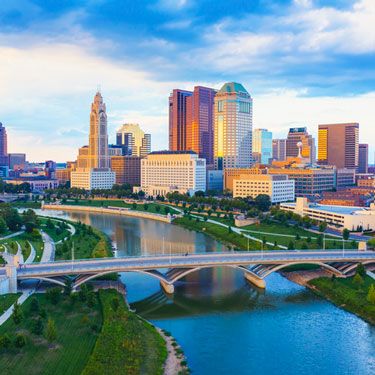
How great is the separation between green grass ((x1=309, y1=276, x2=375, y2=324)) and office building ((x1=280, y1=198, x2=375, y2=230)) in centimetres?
2981

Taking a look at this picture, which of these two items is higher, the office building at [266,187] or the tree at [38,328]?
the office building at [266,187]

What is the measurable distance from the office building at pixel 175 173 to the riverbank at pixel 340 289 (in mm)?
90364

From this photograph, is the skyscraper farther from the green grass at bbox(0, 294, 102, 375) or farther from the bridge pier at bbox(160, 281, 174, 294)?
the green grass at bbox(0, 294, 102, 375)

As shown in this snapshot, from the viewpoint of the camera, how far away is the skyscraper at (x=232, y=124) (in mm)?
165250

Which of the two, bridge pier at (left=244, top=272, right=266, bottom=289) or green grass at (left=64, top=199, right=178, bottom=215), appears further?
green grass at (left=64, top=199, right=178, bottom=215)

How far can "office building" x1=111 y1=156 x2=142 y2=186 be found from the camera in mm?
188500

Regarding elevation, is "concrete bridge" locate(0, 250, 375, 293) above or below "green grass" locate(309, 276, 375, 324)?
above

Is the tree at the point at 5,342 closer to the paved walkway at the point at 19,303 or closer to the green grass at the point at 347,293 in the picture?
the paved walkway at the point at 19,303

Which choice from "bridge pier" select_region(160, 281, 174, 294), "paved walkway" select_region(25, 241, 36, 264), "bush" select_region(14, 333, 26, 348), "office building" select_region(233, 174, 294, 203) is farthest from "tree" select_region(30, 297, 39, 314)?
"office building" select_region(233, 174, 294, 203)

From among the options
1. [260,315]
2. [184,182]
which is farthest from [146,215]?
[260,315]

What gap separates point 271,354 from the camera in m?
35.2

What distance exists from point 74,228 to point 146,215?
2579 cm

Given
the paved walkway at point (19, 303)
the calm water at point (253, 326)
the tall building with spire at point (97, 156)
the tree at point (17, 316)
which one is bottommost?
the calm water at point (253, 326)

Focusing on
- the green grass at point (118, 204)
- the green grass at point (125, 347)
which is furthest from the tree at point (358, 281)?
the green grass at point (118, 204)
